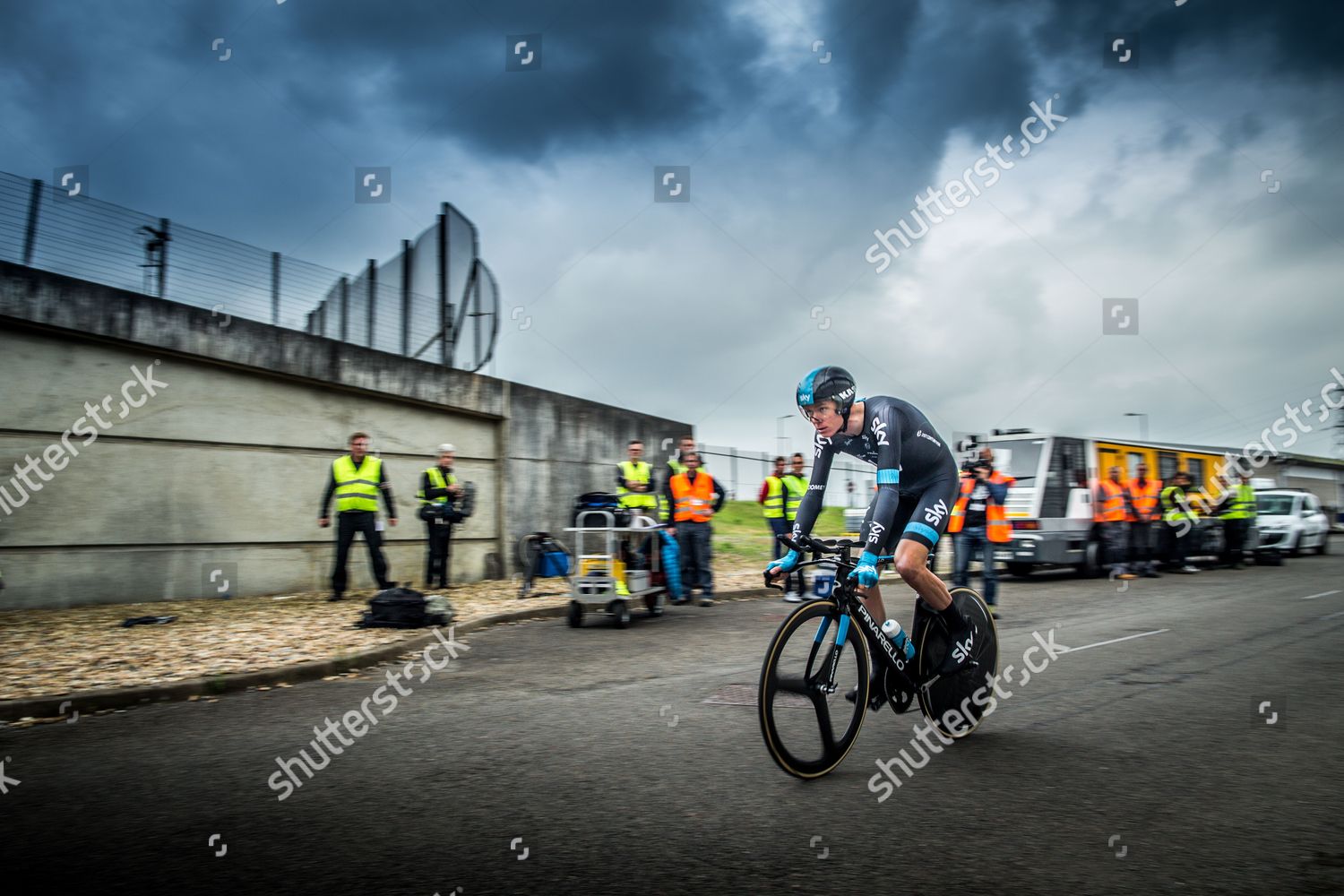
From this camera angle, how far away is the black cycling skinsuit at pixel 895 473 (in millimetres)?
4258

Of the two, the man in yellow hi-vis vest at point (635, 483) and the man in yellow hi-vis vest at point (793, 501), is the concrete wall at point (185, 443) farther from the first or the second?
the man in yellow hi-vis vest at point (793, 501)

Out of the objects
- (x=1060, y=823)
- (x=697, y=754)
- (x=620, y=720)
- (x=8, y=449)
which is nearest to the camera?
(x=1060, y=823)

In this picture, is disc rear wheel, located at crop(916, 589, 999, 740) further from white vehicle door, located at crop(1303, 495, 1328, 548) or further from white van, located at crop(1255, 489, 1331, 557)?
white vehicle door, located at crop(1303, 495, 1328, 548)

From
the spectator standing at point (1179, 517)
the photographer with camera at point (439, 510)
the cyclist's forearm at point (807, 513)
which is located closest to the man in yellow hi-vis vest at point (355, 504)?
the photographer with camera at point (439, 510)

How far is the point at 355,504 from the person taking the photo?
11.2 meters

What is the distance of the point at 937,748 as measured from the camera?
4.60m

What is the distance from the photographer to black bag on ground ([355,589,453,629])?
9.05 metres

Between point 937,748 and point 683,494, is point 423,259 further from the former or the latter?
point 937,748

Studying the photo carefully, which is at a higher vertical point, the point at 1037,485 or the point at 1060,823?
the point at 1037,485

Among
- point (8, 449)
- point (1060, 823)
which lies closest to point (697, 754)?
point (1060, 823)

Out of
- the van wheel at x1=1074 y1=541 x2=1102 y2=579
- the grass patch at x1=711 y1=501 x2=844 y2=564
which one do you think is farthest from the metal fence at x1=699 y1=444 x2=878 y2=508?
the van wheel at x1=1074 y1=541 x2=1102 y2=579

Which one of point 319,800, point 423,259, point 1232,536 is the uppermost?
point 423,259

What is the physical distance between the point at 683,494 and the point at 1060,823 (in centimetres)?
907

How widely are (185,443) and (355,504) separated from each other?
2207 millimetres
